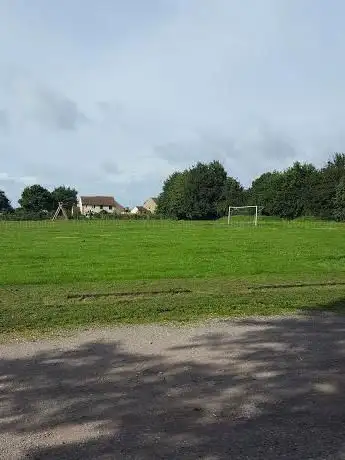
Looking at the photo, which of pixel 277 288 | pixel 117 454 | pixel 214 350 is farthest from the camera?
pixel 277 288

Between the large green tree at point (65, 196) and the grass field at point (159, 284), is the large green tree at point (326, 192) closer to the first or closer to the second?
the grass field at point (159, 284)

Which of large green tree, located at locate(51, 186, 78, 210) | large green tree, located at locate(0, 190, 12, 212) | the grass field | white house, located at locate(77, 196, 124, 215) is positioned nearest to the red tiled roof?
white house, located at locate(77, 196, 124, 215)

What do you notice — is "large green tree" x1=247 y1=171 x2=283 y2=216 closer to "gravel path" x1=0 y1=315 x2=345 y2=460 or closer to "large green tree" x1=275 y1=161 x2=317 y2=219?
"large green tree" x1=275 y1=161 x2=317 y2=219

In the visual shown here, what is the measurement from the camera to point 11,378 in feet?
18.2

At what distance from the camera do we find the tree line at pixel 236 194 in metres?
88.1

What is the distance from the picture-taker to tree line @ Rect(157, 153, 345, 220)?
287ft

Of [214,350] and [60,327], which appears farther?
[60,327]

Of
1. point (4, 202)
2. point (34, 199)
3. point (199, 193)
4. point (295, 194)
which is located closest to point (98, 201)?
point (4, 202)

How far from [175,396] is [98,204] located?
582ft

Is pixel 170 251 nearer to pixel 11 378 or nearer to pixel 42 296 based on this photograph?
pixel 42 296

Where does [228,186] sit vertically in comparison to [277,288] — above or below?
above

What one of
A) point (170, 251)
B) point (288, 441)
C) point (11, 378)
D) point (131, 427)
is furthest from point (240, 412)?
point (170, 251)

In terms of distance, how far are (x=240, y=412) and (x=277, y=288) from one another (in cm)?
823

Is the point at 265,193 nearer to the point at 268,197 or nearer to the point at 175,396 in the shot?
the point at 268,197
